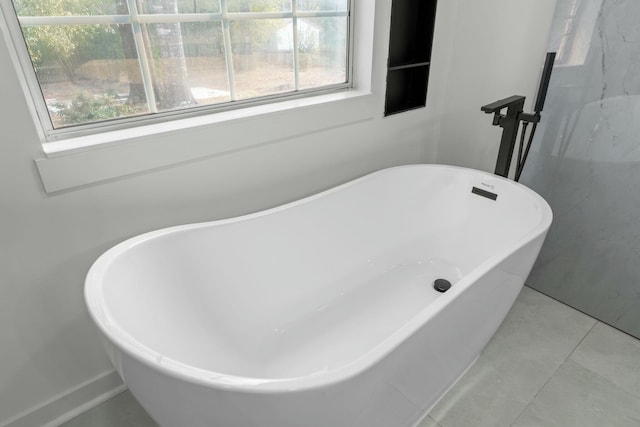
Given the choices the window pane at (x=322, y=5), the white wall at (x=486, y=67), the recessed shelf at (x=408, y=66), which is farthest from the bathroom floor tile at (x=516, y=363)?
the window pane at (x=322, y=5)

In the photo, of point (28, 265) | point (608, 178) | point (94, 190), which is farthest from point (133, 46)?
point (608, 178)

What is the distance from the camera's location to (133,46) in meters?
1.26

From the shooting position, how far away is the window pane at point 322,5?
161cm

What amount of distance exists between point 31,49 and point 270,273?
3.35 ft

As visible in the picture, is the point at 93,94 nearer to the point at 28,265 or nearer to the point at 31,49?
the point at 31,49

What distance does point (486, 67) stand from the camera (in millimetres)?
1923

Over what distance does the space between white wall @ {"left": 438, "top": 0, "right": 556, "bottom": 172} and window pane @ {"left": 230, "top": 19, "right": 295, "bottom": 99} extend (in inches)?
36.2

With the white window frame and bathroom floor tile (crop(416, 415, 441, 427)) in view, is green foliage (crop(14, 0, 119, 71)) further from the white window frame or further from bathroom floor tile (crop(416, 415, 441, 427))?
bathroom floor tile (crop(416, 415, 441, 427))

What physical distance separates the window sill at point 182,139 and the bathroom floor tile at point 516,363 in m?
1.16

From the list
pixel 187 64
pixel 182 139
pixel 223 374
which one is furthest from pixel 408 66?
pixel 223 374

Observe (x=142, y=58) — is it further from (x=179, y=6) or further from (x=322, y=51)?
(x=322, y=51)

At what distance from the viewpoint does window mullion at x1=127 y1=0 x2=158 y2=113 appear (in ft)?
4.01

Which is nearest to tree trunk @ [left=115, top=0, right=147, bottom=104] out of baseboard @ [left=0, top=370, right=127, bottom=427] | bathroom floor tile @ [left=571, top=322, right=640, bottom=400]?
baseboard @ [left=0, top=370, right=127, bottom=427]

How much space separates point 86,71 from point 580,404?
203cm
